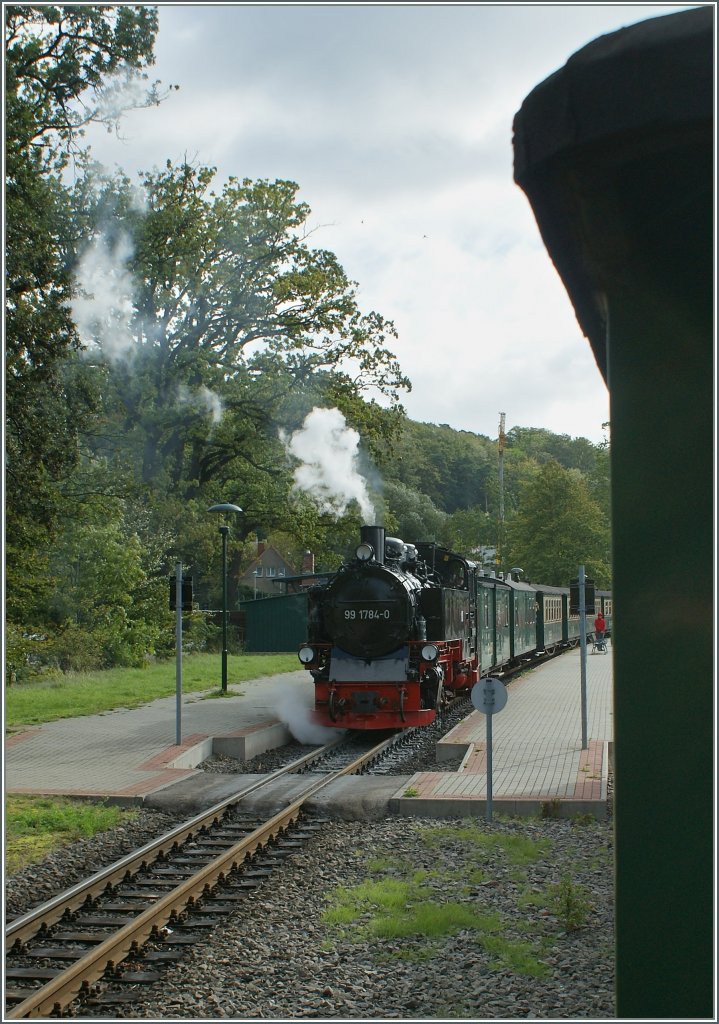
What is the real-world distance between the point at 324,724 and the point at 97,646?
1335cm

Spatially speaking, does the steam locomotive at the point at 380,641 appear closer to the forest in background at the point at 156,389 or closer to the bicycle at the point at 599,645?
the forest in background at the point at 156,389

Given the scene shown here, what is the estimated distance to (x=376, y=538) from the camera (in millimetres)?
14250

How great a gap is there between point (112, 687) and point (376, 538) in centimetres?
903

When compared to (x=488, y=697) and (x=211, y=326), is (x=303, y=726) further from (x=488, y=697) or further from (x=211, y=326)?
(x=211, y=326)

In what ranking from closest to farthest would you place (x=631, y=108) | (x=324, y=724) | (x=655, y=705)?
(x=631, y=108)
(x=655, y=705)
(x=324, y=724)

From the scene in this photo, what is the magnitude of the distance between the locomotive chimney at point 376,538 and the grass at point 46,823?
6.02 meters

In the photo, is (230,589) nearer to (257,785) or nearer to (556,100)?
(257,785)

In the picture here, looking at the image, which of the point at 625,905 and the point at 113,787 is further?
the point at 113,787

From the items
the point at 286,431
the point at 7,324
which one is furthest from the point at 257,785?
the point at 286,431

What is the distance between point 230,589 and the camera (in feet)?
123

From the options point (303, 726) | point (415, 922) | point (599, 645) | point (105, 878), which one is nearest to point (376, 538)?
point (303, 726)

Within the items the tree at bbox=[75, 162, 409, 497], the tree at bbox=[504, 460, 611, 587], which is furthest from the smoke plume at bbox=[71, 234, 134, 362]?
the tree at bbox=[504, 460, 611, 587]

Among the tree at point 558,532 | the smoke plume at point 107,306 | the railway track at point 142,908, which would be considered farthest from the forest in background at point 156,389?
the tree at point 558,532

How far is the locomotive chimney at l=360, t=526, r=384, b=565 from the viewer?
1409 centimetres
